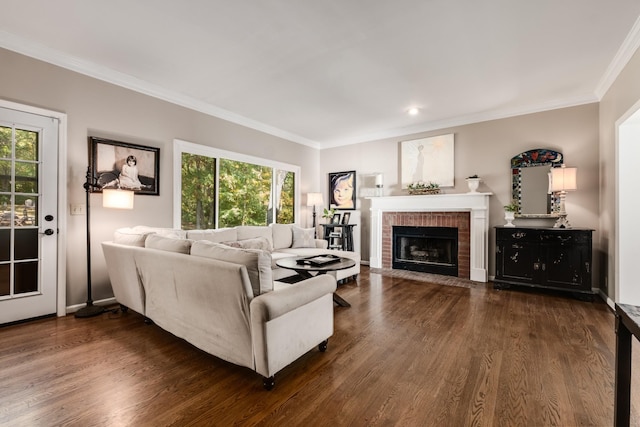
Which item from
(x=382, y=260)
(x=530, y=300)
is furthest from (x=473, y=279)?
(x=382, y=260)

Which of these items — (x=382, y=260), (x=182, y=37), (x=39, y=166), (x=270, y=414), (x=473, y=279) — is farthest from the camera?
(x=382, y=260)

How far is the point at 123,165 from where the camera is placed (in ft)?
11.6

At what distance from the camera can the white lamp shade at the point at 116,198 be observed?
3.08 metres

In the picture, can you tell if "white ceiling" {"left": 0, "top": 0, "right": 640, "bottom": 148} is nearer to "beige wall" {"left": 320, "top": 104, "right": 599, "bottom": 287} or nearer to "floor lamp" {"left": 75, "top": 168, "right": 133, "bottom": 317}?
"beige wall" {"left": 320, "top": 104, "right": 599, "bottom": 287}

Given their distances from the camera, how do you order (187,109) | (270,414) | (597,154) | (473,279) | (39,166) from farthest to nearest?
(473,279) < (187,109) < (597,154) < (39,166) < (270,414)

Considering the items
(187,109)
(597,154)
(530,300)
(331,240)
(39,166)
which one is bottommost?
(530,300)

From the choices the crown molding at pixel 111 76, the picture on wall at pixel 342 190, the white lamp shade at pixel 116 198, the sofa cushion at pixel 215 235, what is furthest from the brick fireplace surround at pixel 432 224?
the white lamp shade at pixel 116 198

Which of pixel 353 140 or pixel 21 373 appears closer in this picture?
pixel 21 373

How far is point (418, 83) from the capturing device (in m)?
3.63

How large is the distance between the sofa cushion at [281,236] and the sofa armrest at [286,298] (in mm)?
2722

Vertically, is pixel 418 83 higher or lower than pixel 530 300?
higher

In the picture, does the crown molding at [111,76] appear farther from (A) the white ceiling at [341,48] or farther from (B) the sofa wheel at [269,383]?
(B) the sofa wheel at [269,383]

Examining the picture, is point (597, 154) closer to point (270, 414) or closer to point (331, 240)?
point (331, 240)

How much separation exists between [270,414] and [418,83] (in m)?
3.75
